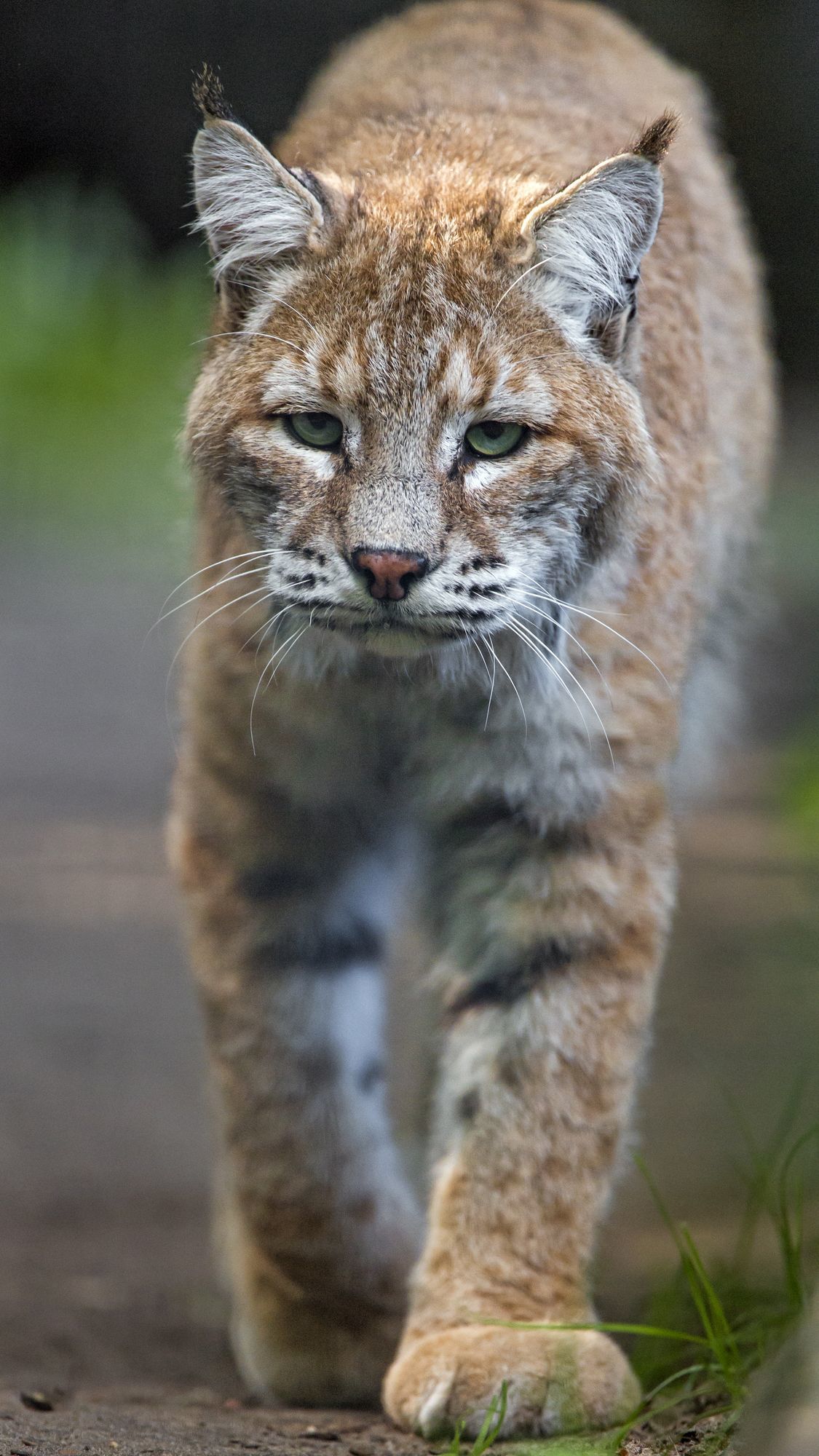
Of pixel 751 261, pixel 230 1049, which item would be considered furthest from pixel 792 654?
pixel 230 1049

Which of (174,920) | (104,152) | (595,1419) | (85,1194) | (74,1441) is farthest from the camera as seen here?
(104,152)

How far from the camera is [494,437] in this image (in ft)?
8.27

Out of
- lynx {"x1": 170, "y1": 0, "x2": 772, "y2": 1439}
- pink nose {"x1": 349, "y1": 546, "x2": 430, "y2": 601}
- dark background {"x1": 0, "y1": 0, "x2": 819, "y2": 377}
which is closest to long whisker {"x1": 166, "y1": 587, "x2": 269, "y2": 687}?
lynx {"x1": 170, "y1": 0, "x2": 772, "y2": 1439}

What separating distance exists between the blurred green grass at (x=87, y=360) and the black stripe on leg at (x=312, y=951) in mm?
5377

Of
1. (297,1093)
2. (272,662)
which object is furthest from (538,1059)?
(272,662)

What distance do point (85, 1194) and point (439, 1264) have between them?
1.92 m

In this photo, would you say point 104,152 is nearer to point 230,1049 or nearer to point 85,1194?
point 85,1194

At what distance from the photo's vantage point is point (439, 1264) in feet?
9.07

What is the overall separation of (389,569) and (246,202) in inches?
26.0

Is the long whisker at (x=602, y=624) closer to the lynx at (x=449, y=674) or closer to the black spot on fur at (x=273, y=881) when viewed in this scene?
the lynx at (x=449, y=674)

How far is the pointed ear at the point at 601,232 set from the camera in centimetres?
247

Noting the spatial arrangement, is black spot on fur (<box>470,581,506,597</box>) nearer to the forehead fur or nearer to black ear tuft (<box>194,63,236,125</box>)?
the forehead fur

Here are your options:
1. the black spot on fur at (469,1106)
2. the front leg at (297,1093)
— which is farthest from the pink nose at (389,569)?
the black spot on fur at (469,1106)

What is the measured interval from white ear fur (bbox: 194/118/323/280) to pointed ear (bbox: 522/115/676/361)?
339 millimetres
